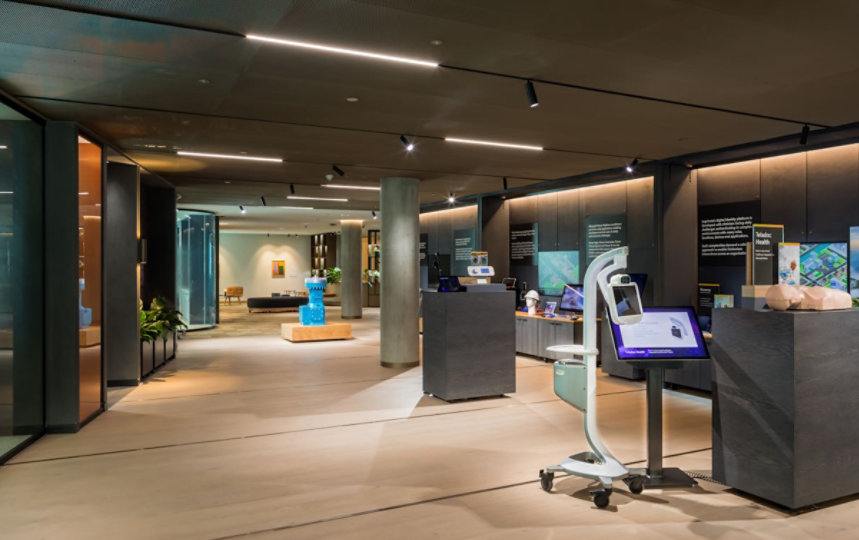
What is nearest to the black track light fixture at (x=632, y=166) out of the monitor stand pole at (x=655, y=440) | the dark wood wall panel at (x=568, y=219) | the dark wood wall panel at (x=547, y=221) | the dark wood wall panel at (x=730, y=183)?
the dark wood wall panel at (x=730, y=183)

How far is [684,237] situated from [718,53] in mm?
4501

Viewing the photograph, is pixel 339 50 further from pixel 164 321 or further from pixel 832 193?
pixel 164 321

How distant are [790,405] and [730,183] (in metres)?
5.01

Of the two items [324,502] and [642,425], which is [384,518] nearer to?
[324,502]

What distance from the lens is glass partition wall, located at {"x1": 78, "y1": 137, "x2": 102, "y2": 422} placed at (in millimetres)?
6199

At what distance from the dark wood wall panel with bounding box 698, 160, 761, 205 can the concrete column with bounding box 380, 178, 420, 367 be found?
14.1 ft

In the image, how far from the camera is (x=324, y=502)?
13.0 feet

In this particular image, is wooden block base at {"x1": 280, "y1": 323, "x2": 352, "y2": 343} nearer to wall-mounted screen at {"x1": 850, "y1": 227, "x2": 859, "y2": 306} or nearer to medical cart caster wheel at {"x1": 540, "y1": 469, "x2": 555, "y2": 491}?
medical cart caster wheel at {"x1": 540, "y1": 469, "x2": 555, "y2": 491}

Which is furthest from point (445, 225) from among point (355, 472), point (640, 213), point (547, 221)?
point (355, 472)

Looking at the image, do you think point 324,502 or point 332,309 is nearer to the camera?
point 324,502

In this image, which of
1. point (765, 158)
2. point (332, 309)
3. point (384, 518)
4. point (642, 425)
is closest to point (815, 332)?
point (642, 425)

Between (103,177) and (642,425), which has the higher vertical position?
(103,177)

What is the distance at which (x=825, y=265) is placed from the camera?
261 inches

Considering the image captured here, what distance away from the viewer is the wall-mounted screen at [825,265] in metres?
6.49
